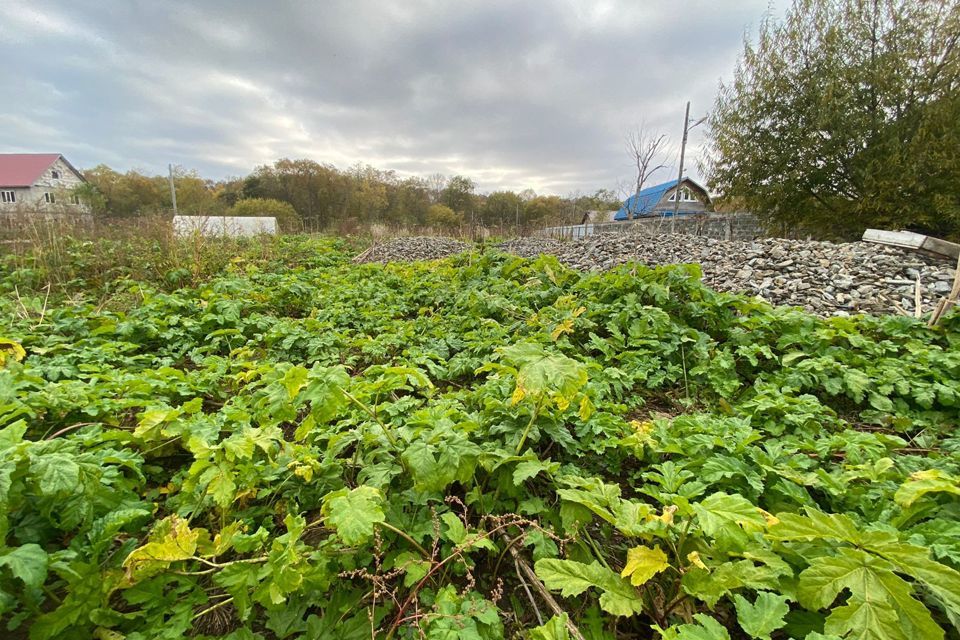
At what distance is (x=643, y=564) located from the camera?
1.09m

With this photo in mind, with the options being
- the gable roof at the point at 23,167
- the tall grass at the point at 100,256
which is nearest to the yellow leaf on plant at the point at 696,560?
the tall grass at the point at 100,256

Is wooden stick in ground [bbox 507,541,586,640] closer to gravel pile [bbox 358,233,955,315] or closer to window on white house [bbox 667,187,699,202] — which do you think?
gravel pile [bbox 358,233,955,315]

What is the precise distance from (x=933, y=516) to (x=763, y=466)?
460mm

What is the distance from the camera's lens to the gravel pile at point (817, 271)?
13.3 feet

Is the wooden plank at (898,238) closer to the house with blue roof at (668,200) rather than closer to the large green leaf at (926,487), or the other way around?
the large green leaf at (926,487)

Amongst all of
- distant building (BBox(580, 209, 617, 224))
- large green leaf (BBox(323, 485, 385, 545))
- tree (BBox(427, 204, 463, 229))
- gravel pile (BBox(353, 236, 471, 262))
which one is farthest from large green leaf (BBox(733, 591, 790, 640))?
tree (BBox(427, 204, 463, 229))

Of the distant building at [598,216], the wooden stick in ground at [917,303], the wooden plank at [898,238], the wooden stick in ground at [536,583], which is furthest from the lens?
the distant building at [598,216]

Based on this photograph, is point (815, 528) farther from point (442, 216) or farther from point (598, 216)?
point (442, 216)

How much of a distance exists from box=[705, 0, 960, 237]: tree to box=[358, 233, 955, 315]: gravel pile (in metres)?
7.70

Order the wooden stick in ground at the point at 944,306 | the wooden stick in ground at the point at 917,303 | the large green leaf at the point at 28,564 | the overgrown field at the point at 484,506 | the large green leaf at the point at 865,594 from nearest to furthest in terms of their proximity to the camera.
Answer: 1. the large green leaf at the point at 865,594
2. the large green leaf at the point at 28,564
3. the overgrown field at the point at 484,506
4. the wooden stick in ground at the point at 944,306
5. the wooden stick in ground at the point at 917,303

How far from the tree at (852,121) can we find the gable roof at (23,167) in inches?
1930

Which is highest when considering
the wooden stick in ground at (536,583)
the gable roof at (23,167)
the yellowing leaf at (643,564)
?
the gable roof at (23,167)

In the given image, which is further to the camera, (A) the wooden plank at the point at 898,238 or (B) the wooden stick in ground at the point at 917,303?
(A) the wooden plank at the point at 898,238

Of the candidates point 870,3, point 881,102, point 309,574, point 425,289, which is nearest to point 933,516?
point 309,574
